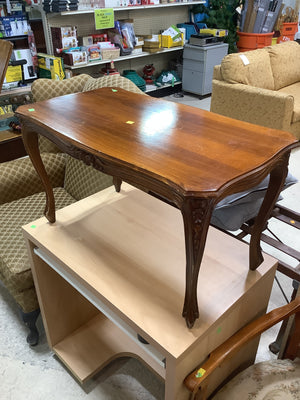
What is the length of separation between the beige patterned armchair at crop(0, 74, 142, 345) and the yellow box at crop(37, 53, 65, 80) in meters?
1.58

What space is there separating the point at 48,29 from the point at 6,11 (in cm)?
52

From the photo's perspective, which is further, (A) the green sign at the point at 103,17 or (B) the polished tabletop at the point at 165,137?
(A) the green sign at the point at 103,17

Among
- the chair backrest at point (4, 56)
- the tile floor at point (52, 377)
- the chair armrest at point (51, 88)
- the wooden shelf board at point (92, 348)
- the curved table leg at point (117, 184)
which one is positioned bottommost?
the tile floor at point (52, 377)

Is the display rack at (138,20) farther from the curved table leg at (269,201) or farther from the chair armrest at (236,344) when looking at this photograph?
the chair armrest at (236,344)

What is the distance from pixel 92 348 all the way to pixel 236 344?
833 millimetres

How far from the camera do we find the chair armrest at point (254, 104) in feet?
10.9

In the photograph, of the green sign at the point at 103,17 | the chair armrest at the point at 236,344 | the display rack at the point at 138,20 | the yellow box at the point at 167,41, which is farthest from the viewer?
the yellow box at the point at 167,41

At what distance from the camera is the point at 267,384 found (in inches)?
40.8

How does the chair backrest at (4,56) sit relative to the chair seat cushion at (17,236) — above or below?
above

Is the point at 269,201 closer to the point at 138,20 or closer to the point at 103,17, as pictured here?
the point at 103,17

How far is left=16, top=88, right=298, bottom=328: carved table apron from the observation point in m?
0.76

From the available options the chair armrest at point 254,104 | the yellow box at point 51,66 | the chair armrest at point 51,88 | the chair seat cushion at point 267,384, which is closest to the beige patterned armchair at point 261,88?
the chair armrest at point 254,104

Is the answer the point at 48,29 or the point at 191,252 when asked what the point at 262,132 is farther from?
the point at 48,29

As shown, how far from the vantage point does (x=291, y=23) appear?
569 cm
